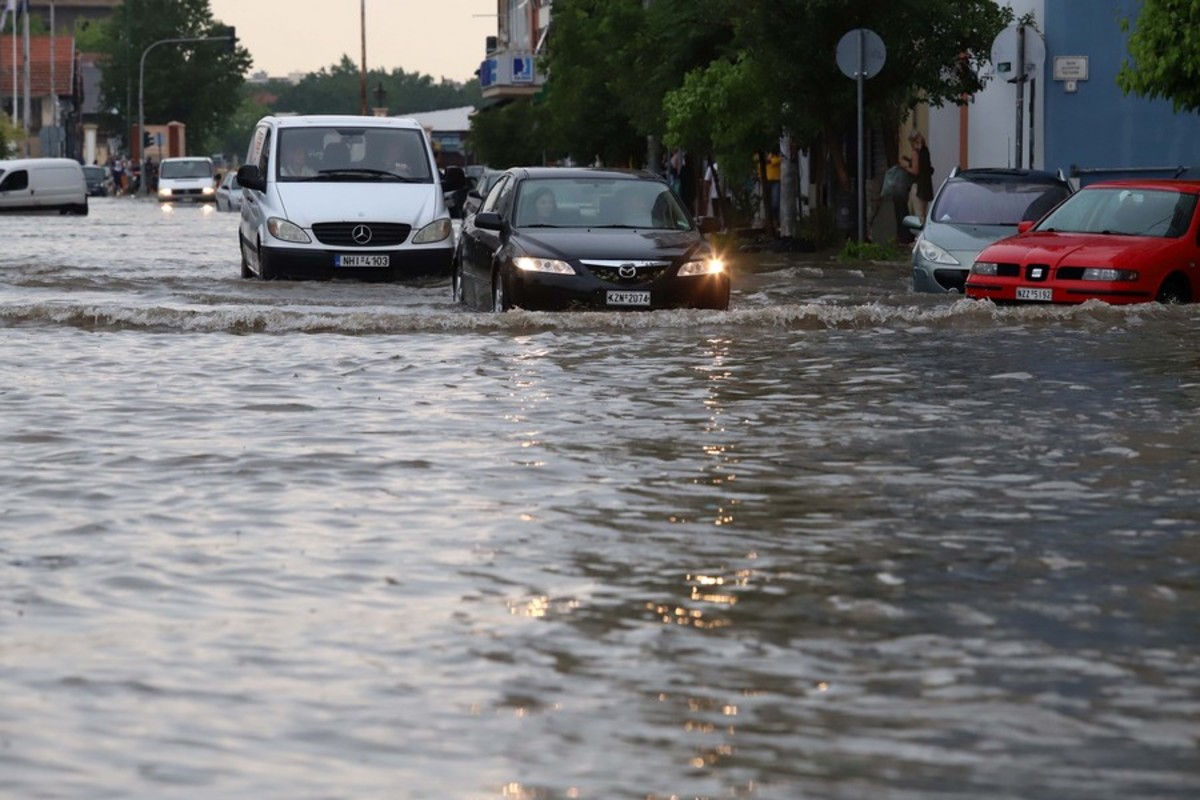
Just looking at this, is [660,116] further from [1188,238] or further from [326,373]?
[326,373]

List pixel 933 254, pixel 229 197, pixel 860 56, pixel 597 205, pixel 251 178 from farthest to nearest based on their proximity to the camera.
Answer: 1. pixel 229 197
2. pixel 860 56
3. pixel 251 178
4. pixel 933 254
5. pixel 597 205

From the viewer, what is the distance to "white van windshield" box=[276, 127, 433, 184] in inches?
1059

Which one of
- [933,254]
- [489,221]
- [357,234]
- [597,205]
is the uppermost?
[597,205]

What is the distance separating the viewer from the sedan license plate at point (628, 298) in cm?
2020

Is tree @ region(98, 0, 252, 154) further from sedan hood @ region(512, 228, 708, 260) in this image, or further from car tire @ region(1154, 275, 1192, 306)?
car tire @ region(1154, 275, 1192, 306)

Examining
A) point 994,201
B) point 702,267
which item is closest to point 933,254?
point 994,201

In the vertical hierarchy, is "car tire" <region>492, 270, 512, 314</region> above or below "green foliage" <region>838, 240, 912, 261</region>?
above

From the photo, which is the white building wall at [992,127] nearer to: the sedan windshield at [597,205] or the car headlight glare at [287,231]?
the car headlight glare at [287,231]

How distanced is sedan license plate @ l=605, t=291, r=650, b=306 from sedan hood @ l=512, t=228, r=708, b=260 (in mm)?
267

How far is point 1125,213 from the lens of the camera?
22172 millimetres

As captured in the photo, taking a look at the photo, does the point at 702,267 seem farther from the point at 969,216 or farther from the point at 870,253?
the point at 870,253

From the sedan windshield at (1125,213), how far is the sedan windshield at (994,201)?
2819mm

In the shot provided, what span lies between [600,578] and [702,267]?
1262 cm

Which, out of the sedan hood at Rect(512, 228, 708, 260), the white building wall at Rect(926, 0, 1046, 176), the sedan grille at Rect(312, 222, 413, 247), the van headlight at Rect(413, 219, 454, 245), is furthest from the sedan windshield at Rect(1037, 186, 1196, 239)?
the white building wall at Rect(926, 0, 1046, 176)
